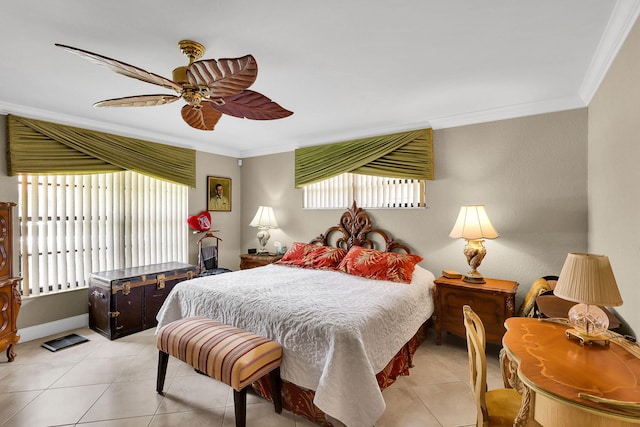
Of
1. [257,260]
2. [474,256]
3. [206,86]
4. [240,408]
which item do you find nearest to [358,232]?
[474,256]

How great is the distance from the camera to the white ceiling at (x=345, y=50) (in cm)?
164

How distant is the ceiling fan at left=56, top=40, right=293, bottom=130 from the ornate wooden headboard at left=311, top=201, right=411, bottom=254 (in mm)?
2178

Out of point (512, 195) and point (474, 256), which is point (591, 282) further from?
point (512, 195)

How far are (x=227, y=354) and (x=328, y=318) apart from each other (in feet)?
2.31

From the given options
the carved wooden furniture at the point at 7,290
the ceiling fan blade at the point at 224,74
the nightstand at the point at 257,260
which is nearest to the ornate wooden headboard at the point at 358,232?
the nightstand at the point at 257,260

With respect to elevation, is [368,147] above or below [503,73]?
below

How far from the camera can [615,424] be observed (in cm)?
103

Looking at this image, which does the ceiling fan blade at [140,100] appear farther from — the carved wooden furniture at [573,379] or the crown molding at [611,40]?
the crown molding at [611,40]

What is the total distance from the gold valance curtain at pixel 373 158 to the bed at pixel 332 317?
1.07m

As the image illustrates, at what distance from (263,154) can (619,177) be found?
14.5 ft

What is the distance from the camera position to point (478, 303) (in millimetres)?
2939

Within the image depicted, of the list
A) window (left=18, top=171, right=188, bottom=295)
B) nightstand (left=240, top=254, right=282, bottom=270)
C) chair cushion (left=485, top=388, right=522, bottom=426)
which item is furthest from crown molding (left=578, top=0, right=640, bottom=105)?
window (left=18, top=171, right=188, bottom=295)

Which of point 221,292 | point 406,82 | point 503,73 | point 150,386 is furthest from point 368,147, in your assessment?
point 150,386

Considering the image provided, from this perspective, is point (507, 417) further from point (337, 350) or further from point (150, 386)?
point (150, 386)
